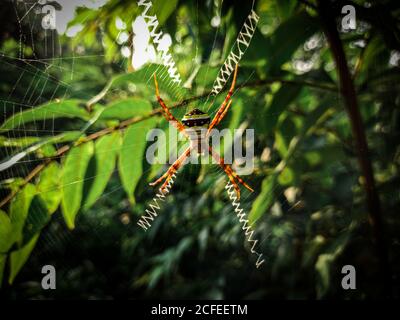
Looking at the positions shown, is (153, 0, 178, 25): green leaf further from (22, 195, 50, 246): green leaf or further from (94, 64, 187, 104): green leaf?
(22, 195, 50, 246): green leaf

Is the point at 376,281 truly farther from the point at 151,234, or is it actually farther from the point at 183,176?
the point at 151,234

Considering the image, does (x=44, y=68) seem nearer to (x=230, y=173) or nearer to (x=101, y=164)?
(x=101, y=164)

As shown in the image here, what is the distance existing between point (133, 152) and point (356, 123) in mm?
534

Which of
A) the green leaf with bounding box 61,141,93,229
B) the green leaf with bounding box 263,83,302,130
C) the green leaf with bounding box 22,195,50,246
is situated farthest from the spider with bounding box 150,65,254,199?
the green leaf with bounding box 22,195,50,246

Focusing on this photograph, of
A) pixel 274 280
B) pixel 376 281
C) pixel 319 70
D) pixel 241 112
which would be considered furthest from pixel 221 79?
pixel 274 280

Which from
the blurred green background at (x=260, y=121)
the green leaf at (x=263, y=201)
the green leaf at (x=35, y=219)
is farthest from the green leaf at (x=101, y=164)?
the green leaf at (x=263, y=201)

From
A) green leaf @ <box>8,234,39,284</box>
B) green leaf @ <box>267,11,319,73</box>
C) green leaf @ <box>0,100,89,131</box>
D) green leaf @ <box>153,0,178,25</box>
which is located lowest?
green leaf @ <box>8,234,39,284</box>

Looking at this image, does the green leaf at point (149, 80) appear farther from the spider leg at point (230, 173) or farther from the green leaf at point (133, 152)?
the spider leg at point (230, 173)

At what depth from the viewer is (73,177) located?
86cm

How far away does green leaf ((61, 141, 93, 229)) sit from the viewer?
2.74 feet

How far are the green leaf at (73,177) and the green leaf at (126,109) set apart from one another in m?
0.11

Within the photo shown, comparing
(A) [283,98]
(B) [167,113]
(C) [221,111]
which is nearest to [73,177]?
(B) [167,113]

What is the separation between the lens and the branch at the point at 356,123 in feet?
2.47

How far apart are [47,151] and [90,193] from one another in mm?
152
